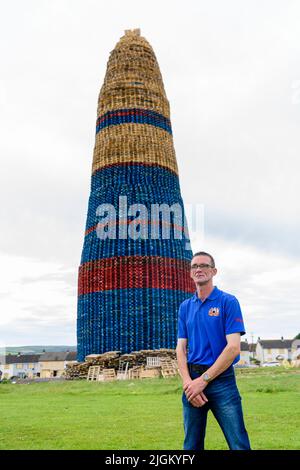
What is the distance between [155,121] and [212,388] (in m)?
27.4

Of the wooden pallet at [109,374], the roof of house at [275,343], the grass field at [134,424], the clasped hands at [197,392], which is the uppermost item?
the roof of house at [275,343]

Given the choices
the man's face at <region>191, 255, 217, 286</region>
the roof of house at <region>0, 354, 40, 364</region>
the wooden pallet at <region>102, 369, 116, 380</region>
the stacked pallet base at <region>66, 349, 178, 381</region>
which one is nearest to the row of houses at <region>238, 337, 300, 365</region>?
the roof of house at <region>0, 354, 40, 364</region>

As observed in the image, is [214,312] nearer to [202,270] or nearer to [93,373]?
[202,270]

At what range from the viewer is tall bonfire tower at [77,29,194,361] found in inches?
1020

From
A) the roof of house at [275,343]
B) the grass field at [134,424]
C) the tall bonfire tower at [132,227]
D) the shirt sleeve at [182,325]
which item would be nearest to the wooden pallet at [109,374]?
the tall bonfire tower at [132,227]

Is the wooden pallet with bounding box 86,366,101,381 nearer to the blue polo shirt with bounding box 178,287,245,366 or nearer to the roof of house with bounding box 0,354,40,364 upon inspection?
A: the blue polo shirt with bounding box 178,287,245,366

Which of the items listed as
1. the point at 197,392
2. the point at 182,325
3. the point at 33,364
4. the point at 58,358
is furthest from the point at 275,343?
the point at 197,392

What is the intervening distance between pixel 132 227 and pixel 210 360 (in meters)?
Answer: 22.7

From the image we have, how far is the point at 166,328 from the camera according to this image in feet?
85.4

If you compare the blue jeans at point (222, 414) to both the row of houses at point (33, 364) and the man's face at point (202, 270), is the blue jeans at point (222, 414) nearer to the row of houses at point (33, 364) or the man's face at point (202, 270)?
the man's face at point (202, 270)

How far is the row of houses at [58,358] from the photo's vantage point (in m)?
85.4

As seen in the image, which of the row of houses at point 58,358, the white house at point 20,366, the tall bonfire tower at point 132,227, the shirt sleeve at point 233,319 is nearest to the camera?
the shirt sleeve at point 233,319

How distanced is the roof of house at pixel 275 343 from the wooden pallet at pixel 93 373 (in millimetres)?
69052
